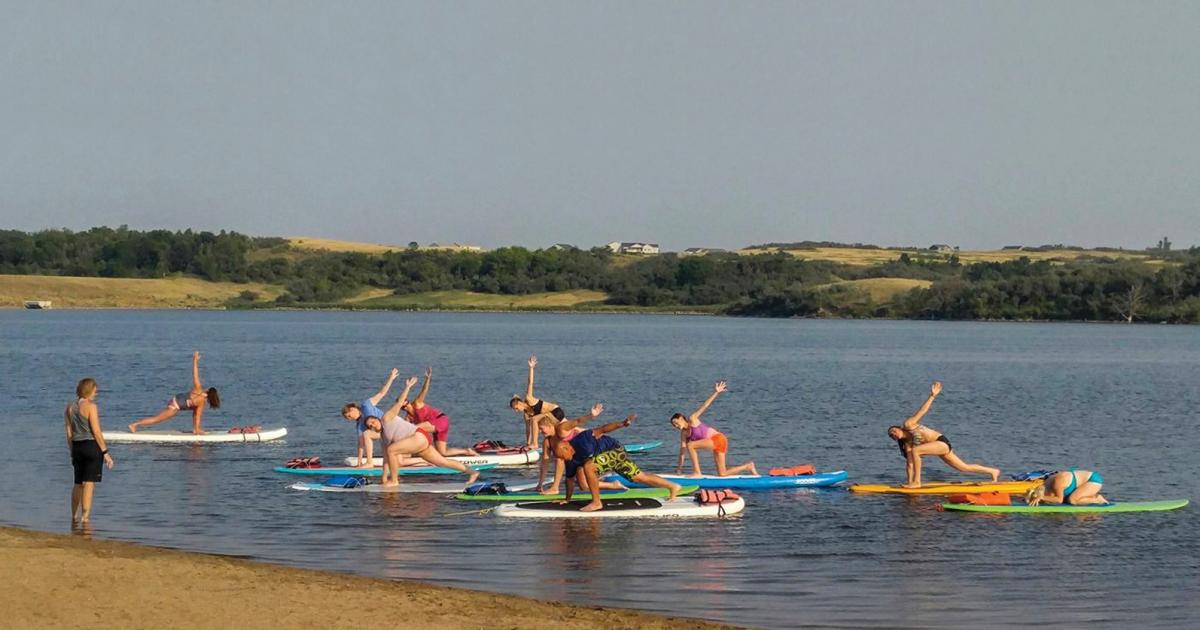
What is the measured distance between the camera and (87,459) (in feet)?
62.2

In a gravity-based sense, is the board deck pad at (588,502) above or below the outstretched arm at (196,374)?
below

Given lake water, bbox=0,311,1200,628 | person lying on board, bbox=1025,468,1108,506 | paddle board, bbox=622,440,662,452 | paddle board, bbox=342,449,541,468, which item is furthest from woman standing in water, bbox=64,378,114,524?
paddle board, bbox=622,440,662,452

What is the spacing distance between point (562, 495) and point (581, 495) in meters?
0.56

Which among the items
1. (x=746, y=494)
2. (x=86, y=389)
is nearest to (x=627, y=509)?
(x=746, y=494)

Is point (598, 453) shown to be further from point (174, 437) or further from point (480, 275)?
point (480, 275)

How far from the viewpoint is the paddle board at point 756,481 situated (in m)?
24.8

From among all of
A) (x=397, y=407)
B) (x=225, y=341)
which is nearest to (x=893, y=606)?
(x=397, y=407)

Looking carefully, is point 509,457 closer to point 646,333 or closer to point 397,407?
point 397,407

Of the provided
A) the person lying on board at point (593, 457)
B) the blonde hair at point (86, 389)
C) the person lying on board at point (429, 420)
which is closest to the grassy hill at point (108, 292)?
the person lying on board at point (429, 420)

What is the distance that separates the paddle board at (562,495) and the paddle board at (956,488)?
129 inches

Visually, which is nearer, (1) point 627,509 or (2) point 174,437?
(1) point 627,509

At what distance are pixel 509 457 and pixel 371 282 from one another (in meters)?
157

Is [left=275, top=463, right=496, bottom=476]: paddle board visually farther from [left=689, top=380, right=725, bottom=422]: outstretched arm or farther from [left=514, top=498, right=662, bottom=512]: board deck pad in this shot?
[left=514, top=498, right=662, bottom=512]: board deck pad

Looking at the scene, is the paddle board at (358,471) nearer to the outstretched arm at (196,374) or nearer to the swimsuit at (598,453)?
the outstretched arm at (196,374)
